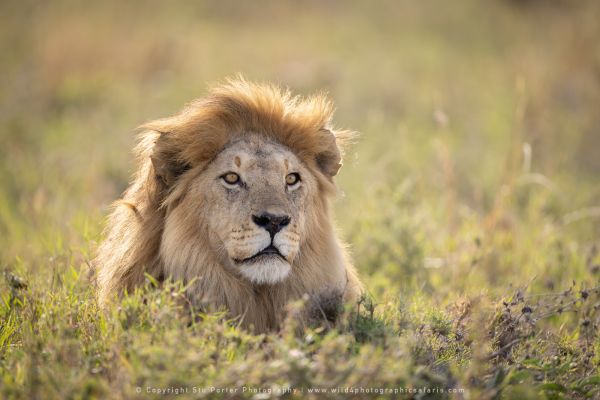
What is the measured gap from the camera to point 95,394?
3037 mm

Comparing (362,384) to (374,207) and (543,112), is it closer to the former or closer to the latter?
(374,207)

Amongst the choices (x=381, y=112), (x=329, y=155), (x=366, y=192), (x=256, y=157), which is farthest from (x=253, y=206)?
(x=381, y=112)

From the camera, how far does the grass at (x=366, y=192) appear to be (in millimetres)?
3246

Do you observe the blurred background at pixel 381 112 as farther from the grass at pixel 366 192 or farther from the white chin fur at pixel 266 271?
the white chin fur at pixel 266 271

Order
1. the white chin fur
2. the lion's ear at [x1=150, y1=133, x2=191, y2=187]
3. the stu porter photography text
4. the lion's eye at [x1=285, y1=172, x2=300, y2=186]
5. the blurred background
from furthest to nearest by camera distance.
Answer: the blurred background → the lion's eye at [x1=285, y1=172, x2=300, y2=186] → the lion's ear at [x1=150, y1=133, x2=191, y2=187] → the white chin fur → the stu porter photography text

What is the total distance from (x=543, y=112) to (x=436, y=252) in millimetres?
3927

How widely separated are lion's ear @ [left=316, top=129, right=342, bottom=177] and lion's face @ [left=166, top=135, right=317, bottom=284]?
0.21 m

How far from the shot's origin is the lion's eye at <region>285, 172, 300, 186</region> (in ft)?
13.8

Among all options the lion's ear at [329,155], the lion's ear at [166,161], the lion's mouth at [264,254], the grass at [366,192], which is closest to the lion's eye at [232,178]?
the lion's ear at [166,161]

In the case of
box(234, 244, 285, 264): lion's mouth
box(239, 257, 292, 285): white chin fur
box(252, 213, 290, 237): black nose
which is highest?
box(252, 213, 290, 237): black nose

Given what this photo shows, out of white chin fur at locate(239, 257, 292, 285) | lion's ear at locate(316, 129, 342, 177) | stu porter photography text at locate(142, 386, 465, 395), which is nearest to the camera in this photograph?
stu porter photography text at locate(142, 386, 465, 395)

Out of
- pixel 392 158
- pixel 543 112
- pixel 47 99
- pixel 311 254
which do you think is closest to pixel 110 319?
pixel 311 254

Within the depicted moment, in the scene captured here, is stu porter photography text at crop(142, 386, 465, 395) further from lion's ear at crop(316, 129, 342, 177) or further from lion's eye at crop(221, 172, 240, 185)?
lion's ear at crop(316, 129, 342, 177)

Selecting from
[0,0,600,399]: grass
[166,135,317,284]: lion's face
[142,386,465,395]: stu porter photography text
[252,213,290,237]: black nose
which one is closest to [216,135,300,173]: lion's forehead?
[166,135,317,284]: lion's face
